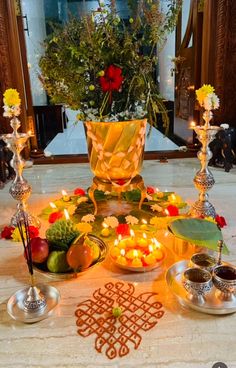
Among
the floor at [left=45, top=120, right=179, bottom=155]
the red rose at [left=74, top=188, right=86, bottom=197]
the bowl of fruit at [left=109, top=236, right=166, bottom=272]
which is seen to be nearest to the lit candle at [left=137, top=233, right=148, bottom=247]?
the bowl of fruit at [left=109, top=236, right=166, bottom=272]

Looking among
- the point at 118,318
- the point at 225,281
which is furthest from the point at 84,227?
the point at 225,281

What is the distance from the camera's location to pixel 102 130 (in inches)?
72.4

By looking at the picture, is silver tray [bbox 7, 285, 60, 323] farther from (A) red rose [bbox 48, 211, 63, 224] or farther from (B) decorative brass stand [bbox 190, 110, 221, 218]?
(B) decorative brass stand [bbox 190, 110, 221, 218]

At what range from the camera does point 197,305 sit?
1141 mm

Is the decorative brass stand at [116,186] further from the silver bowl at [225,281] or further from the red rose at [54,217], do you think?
the silver bowl at [225,281]

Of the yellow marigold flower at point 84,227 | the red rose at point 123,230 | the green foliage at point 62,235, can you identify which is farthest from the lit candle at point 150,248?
the yellow marigold flower at point 84,227

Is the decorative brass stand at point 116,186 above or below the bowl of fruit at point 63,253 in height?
above

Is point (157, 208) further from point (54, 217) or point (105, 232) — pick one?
point (54, 217)

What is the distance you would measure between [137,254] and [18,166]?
79cm

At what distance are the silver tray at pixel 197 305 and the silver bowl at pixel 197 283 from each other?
2cm

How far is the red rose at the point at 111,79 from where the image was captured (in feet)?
5.63

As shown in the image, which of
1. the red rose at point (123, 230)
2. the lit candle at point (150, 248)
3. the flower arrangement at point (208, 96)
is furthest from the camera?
the red rose at point (123, 230)

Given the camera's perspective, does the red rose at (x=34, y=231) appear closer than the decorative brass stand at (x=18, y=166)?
No

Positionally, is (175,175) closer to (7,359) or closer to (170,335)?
(170,335)
